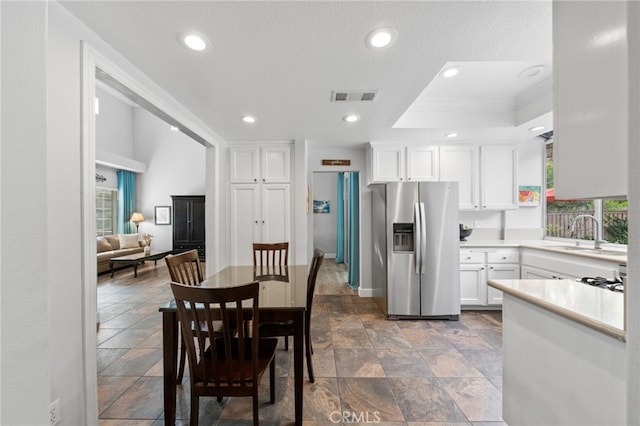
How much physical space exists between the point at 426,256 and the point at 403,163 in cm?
137

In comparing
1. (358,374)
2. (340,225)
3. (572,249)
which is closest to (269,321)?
(358,374)

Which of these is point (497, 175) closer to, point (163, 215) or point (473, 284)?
point (473, 284)

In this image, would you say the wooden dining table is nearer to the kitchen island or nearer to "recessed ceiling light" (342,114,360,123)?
the kitchen island

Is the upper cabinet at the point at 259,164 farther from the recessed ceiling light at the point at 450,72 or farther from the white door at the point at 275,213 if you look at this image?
the recessed ceiling light at the point at 450,72

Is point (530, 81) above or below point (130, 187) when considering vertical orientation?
above

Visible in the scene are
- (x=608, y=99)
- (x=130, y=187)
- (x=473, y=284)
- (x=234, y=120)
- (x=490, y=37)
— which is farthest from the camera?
(x=130, y=187)

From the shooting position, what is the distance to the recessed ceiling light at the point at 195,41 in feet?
5.16

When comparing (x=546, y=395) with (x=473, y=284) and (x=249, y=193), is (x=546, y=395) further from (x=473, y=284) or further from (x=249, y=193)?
(x=249, y=193)

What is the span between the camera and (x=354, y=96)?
2.40 meters

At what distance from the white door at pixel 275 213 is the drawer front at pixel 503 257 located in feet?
8.87

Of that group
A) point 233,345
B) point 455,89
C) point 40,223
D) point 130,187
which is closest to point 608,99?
point 40,223

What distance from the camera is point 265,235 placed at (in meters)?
3.92

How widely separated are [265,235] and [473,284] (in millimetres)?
2890

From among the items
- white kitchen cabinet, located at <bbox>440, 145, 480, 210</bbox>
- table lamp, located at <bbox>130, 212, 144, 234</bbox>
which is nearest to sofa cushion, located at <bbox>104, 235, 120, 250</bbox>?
table lamp, located at <bbox>130, 212, 144, 234</bbox>
